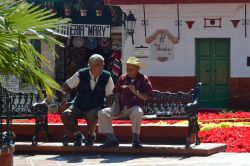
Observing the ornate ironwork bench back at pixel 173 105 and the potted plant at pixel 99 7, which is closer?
the ornate ironwork bench back at pixel 173 105

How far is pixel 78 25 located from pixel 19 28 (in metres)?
18.4

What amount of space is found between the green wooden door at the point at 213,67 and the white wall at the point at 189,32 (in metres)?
0.21

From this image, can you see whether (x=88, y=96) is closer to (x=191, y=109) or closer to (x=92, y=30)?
(x=191, y=109)

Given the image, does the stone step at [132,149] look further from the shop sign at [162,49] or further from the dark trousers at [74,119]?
the shop sign at [162,49]

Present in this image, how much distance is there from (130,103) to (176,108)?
982 millimetres

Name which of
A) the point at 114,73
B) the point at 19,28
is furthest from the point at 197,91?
the point at 114,73

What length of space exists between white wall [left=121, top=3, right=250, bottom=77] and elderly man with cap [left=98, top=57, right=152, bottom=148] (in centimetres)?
1125

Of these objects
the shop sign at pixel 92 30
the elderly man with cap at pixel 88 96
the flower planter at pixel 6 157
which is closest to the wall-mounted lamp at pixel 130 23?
the shop sign at pixel 92 30

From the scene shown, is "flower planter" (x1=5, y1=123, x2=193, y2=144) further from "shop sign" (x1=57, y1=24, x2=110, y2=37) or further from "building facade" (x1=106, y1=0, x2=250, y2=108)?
"shop sign" (x1=57, y1=24, x2=110, y2=37)

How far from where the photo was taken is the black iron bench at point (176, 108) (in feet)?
38.9

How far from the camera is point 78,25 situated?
82.2 ft

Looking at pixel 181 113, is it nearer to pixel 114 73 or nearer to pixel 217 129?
pixel 217 129

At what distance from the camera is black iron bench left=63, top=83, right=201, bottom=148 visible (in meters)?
11.9

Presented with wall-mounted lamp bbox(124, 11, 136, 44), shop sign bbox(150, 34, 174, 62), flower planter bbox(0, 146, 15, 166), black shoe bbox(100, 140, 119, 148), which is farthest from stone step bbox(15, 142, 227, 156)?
wall-mounted lamp bbox(124, 11, 136, 44)
